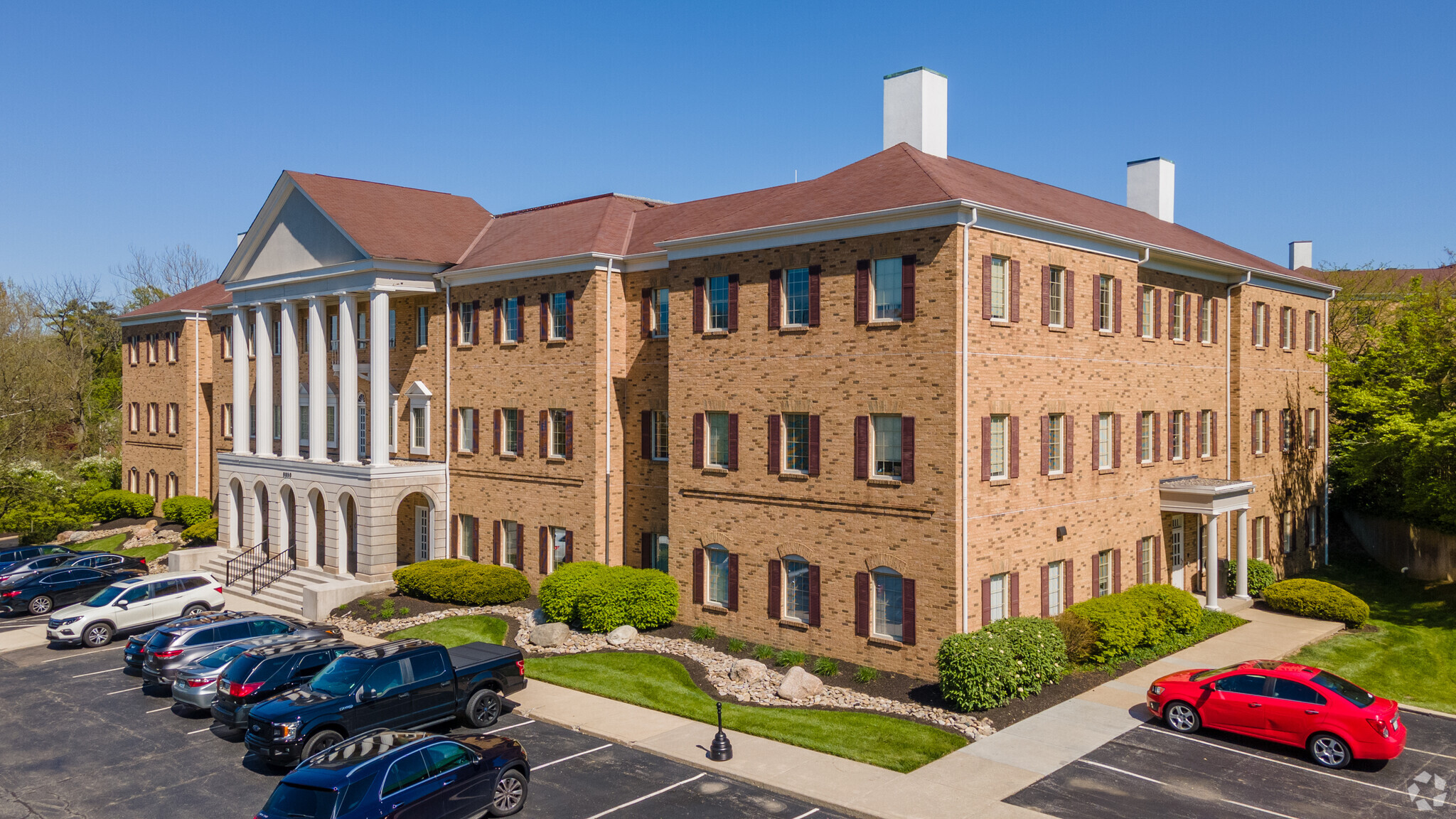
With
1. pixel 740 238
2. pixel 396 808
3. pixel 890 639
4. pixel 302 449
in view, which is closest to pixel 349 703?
pixel 396 808

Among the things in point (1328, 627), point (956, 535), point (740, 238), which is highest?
point (740, 238)

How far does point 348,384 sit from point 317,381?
1.82 metres

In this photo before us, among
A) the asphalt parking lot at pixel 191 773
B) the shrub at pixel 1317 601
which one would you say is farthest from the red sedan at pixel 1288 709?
the shrub at pixel 1317 601

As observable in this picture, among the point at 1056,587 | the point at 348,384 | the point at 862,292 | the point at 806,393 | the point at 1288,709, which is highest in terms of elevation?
the point at 862,292

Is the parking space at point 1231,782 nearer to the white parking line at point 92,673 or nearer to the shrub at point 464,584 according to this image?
the shrub at point 464,584

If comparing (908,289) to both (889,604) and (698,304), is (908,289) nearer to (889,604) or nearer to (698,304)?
(698,304)

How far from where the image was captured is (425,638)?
92.9 feet

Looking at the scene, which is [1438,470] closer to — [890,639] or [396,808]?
[890,639]

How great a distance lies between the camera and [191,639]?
23.9 m

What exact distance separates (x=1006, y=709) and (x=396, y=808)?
13226mm

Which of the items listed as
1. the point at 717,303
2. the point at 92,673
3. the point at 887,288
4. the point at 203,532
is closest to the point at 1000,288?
the point at 887,288

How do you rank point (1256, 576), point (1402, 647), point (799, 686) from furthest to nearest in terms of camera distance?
point (1256, 576) → point (1402, 647) → point (799, 686)

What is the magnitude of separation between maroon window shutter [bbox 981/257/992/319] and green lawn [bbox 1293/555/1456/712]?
41.7 feet

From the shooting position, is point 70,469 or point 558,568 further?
point 70,469
